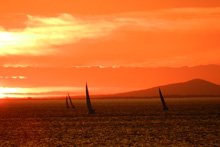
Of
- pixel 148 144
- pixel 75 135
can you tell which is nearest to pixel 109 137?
pixel 75 135

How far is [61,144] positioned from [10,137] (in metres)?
12.7

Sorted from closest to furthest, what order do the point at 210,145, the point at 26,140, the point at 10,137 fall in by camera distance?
the point at 210,145 → the point at 26,140 → the point at 10,137

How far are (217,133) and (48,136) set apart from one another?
88.5 ft

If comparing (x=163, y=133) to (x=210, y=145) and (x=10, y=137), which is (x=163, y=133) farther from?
(x=10, y=137)

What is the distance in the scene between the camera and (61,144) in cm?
5150

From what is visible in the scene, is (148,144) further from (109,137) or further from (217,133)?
(217,133)

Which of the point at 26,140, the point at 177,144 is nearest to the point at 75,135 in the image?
the point at 26,140

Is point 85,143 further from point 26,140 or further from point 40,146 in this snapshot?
point 26,140

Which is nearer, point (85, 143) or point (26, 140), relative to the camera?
point (85, 143)

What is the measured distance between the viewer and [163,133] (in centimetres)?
6347

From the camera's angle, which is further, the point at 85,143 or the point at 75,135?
the point at 75,135

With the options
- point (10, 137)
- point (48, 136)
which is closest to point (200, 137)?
point (48, 136)

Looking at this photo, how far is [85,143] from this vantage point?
52312 mm

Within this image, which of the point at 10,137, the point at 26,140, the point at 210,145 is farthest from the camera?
the point at 10,137
